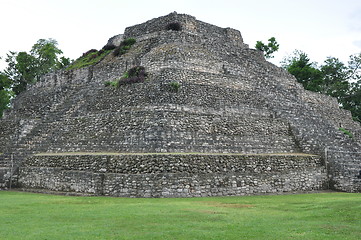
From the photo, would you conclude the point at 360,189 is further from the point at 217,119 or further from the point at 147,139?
the point at 147,139

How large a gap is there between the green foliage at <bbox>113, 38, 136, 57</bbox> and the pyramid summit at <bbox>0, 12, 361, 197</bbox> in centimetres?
19

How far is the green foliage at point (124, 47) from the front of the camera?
31.2 meters

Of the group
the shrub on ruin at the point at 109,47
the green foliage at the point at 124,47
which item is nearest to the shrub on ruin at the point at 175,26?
the green foliage at the point at 124,47

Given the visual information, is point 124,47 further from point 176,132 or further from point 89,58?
point 176,132

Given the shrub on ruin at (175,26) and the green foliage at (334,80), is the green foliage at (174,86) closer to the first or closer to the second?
the shrub on ruin at (175,26)

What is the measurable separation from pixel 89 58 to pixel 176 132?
19672 millimetres

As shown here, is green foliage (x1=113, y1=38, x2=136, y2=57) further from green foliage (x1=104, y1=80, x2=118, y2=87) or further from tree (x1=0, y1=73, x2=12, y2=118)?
tree (x1=0, y1=73, x2=12, y2=118)

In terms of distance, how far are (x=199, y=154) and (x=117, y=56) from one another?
1612 centimetres

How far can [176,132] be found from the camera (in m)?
19.0

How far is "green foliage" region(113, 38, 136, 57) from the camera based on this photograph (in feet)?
102

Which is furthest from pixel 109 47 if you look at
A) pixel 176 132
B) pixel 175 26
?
pixel 176 132

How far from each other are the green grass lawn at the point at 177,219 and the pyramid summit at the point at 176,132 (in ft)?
7.76

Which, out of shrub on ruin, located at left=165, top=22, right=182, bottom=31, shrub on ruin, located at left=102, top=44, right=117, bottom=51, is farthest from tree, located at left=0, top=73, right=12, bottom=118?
shrub on ruin, located at left=165, top=22, right=182, bottom=31

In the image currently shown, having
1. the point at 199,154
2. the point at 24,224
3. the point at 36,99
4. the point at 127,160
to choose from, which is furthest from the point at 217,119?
the point at 36,99
